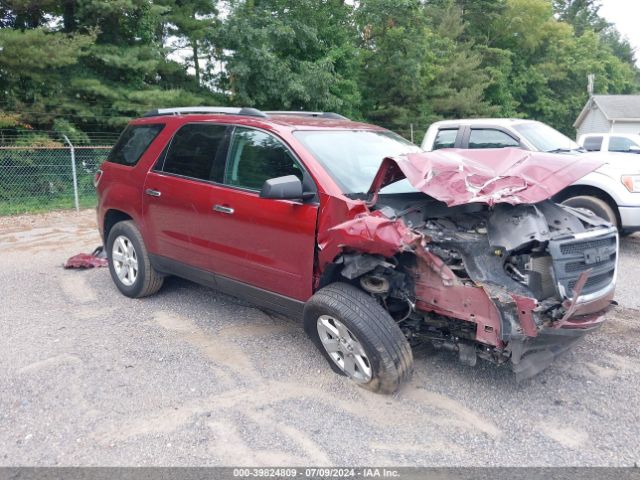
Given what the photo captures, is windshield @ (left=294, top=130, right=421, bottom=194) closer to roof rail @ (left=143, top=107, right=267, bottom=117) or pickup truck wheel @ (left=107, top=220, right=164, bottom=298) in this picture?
roof rail @ (left=143, top=107, right=267, bottom=117)

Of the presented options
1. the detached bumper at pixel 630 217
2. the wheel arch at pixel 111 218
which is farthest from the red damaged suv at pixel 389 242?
the detached bumper at pixel 630 217

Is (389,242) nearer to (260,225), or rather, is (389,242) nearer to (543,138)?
(260,225)

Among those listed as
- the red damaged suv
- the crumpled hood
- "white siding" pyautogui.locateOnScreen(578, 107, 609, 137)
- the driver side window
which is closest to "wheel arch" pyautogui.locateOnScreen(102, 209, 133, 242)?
the red damaged suv

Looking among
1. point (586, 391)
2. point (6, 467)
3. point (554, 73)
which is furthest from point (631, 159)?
point (554, 73)

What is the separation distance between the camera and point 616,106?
122 feet

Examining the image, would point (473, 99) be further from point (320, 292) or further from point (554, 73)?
point (320, 292)

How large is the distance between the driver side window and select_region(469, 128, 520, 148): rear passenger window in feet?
16.0

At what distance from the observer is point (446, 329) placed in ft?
11.4

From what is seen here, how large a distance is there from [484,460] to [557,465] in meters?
0.37

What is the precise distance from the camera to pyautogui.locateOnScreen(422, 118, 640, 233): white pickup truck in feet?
22.4

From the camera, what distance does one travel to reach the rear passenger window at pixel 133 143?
524 cm

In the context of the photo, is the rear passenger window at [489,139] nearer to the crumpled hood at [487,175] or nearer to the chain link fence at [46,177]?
the crumpled hood at [487,175]

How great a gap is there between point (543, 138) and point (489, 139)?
0.78 metres

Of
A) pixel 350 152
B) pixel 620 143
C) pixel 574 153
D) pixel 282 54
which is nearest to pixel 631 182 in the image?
pixel 574 153
